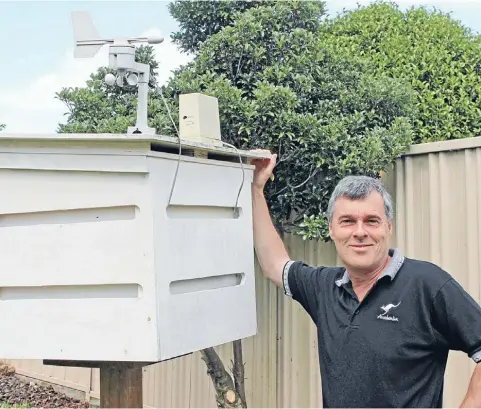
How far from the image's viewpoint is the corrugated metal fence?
10.3 ft

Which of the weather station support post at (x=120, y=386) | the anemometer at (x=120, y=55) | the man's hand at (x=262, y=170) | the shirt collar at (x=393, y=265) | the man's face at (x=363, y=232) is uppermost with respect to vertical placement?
the anemometer at (x=120, y=55)

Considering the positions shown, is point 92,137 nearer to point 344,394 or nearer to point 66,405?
point 344,394

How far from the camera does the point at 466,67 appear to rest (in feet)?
12.8

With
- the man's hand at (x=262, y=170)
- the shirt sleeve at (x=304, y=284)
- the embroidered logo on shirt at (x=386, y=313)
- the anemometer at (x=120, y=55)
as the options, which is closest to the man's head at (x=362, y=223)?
the embroidered logo on shirt at (x=386, y=313)

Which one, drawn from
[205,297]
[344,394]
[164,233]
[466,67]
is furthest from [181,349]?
[466,67]

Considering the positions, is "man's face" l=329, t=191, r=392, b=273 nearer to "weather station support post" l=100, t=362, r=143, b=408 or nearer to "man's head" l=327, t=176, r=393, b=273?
"man's head" l=327, t=176, r=393, b=273

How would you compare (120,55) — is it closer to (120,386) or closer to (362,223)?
(362,223)

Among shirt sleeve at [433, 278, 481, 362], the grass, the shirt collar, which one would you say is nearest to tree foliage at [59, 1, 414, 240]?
the shirt collar

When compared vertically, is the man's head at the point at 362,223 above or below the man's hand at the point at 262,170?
below

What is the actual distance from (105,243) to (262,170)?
899 mm

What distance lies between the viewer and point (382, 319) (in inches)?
84.1

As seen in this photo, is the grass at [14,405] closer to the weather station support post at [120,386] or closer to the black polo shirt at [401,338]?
the weather station support post at [120,386]

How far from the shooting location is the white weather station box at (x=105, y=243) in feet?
6.45

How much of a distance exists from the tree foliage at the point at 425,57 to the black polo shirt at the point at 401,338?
5.73 feet
